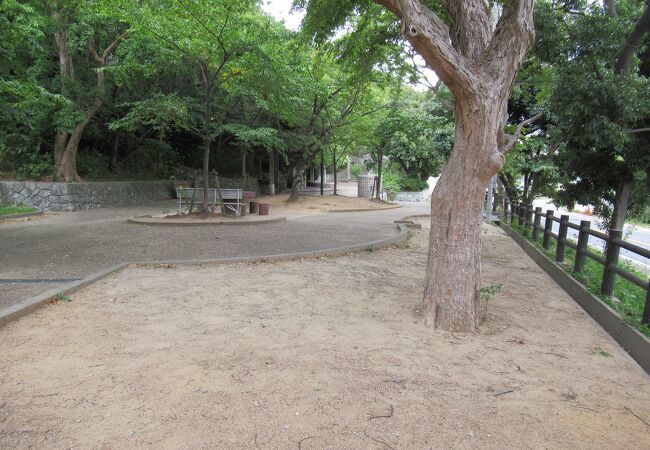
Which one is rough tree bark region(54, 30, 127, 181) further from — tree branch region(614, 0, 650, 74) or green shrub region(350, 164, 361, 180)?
green shrub region(350, 164, 361, 180)

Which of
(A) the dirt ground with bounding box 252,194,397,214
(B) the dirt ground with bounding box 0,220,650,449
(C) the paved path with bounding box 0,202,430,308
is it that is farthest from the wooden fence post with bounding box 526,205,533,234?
(A) the dirt ground with bounding box 252,194,397,214

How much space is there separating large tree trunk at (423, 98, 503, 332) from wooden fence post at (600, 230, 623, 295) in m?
1.92

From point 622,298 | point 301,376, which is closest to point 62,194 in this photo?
point 301,376

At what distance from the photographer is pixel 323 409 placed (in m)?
2.76

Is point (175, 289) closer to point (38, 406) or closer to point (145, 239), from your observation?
point (38, 406)

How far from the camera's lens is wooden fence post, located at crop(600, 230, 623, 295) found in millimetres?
4953

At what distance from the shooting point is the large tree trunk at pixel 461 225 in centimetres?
407

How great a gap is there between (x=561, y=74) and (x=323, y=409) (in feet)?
24.3

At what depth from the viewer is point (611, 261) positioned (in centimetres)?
508

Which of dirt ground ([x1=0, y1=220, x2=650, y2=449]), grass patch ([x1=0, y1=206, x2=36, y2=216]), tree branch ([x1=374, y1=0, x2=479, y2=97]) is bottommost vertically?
dirt ground ([x1=0, y1=220, x2=650, y2=449])

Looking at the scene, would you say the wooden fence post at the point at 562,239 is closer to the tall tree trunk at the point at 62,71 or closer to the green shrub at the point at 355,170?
the tall tree trunk at the point at 62,71

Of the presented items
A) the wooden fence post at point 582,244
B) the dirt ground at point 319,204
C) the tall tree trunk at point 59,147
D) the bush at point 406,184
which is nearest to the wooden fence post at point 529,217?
the wooden fence post at point 582,244

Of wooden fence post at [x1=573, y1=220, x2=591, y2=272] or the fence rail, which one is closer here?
the fence rail

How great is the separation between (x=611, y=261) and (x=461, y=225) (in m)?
2.33
